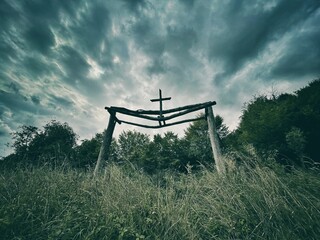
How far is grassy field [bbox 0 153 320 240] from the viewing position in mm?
2445

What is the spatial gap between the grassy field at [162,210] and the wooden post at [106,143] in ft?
5.07

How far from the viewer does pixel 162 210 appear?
3016 millimetres

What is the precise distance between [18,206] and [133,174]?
240 cm

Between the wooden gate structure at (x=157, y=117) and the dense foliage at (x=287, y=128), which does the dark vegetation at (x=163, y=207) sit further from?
the dense foliage at (x=287, y=128)

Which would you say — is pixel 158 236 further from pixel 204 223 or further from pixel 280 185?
pixel 280 185

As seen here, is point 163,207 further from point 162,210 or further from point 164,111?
point 164,111

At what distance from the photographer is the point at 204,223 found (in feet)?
9.52

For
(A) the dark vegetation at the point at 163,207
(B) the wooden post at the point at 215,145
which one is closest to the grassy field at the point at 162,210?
(A) the dark vegetation at the point at 163,207

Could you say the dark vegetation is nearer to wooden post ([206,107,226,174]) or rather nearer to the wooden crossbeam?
wooden post ([206,107,226,174])

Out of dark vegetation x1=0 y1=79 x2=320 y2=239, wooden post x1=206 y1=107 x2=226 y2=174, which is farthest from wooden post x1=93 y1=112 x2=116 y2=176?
wooden post x1=206 y1=107 x2=226 y2=174

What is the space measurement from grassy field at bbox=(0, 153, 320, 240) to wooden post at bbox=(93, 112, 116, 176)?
1544mm

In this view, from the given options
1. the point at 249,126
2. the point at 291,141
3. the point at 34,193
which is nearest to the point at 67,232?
the point at 34,193

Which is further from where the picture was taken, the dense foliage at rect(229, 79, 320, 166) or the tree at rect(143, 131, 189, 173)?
the tree at rect(143, 131, 189, 173)

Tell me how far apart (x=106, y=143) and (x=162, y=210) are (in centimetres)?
315
